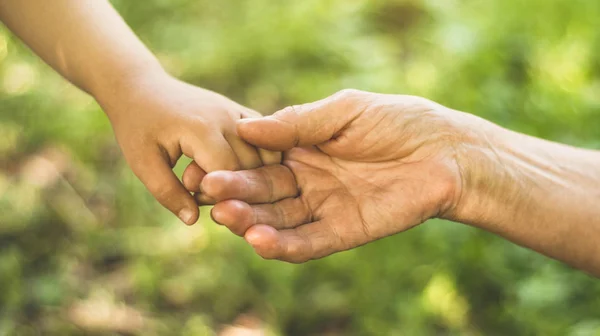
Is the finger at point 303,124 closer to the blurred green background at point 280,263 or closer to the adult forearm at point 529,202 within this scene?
the adult forearm at point 529,202

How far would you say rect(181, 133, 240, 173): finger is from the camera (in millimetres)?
1380

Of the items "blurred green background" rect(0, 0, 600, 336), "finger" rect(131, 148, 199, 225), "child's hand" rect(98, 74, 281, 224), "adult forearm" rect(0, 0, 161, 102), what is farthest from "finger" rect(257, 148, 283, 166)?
"blurred green background" rect(0, 0, 600, 336)

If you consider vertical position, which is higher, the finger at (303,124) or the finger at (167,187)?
the finger at (303,124)

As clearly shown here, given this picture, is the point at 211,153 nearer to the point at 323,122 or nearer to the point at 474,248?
the point at 323,122

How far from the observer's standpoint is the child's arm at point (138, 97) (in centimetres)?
141

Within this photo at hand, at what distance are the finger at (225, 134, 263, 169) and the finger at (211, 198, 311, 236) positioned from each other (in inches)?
4.7

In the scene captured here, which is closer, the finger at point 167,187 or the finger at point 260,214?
the finger at point 260,214

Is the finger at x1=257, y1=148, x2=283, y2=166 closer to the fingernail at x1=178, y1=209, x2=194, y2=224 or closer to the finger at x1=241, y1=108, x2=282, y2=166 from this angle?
the finger at x1=241, y1=108, x2=282, y2=166

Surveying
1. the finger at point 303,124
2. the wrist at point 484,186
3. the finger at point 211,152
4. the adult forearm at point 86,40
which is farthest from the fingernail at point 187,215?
the wrist at point 484,186

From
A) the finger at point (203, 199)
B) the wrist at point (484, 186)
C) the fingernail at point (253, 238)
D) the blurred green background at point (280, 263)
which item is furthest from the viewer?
the blurred green background at point (280, 263)

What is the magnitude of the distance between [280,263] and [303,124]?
84cm

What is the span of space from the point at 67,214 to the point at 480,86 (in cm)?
182

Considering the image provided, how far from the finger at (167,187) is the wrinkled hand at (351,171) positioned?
0.09 metres

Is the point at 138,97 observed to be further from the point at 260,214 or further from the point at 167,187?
the point at 260,214
